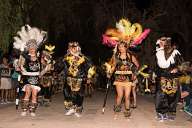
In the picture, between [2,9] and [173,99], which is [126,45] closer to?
[173,99]

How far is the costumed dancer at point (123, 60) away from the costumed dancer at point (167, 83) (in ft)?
2.01

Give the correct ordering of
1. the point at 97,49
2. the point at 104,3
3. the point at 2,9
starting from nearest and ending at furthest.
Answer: the point at 2,9 < the point at 104,3 < the point at 97,49

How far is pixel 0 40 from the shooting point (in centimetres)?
1866

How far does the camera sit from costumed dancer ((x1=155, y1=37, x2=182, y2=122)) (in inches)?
504

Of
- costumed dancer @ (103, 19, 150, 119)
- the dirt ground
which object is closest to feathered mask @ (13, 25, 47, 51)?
the dirt ground

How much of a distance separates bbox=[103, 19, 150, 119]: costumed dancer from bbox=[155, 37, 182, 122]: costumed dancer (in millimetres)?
614

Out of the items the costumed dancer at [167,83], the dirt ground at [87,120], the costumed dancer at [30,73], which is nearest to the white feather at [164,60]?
the costumed dancer at [167,83]

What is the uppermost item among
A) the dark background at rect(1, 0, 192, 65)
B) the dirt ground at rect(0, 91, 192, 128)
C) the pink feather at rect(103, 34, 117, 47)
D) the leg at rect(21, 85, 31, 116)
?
the dark background at rect(1, 0, 192, 65)

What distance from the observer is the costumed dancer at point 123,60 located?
41.7ft

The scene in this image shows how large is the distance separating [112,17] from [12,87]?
54.4 ft

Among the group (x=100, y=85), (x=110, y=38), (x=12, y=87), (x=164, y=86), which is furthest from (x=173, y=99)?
(x=100, y=85)

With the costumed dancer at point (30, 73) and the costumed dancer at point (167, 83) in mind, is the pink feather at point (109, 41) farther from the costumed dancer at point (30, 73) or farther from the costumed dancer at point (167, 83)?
the costumed dancer at point (30, 73)

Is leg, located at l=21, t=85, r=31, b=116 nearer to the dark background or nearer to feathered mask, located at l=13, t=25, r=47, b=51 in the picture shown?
feathered mask, located at l=13, t=25, r=47, b=51

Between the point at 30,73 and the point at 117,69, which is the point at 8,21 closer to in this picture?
the point at 30,73
